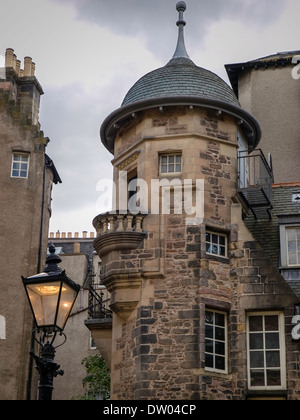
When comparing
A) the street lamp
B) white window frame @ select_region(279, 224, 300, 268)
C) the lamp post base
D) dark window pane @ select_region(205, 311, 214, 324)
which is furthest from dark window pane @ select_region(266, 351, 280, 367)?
the street lamp

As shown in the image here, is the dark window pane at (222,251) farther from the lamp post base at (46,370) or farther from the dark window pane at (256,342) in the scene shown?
the lamp post base at (46,370)

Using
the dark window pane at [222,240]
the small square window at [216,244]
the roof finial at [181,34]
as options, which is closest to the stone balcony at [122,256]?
the small square window at [216,244]

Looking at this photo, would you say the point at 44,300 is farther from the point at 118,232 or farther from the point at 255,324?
the point at 255,324

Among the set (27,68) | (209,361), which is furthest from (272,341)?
(27,68)

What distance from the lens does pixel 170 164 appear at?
23.4m

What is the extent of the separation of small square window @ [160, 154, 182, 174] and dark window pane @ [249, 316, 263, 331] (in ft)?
15.2

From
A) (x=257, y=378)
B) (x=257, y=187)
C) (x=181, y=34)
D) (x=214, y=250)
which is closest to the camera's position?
(x=257, y=378)

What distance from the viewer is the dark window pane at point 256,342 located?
21672 millimetres

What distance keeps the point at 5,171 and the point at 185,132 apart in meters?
11.7

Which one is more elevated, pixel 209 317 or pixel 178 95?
pixel 178 95

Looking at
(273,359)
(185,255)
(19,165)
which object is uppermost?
(19,165)

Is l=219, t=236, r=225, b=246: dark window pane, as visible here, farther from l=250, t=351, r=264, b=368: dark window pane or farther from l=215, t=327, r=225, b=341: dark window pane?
l=250, t=351, r=264, b=368: dark window pane

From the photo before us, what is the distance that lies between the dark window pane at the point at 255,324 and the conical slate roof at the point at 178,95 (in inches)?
229

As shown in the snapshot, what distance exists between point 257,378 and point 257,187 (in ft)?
17.5
